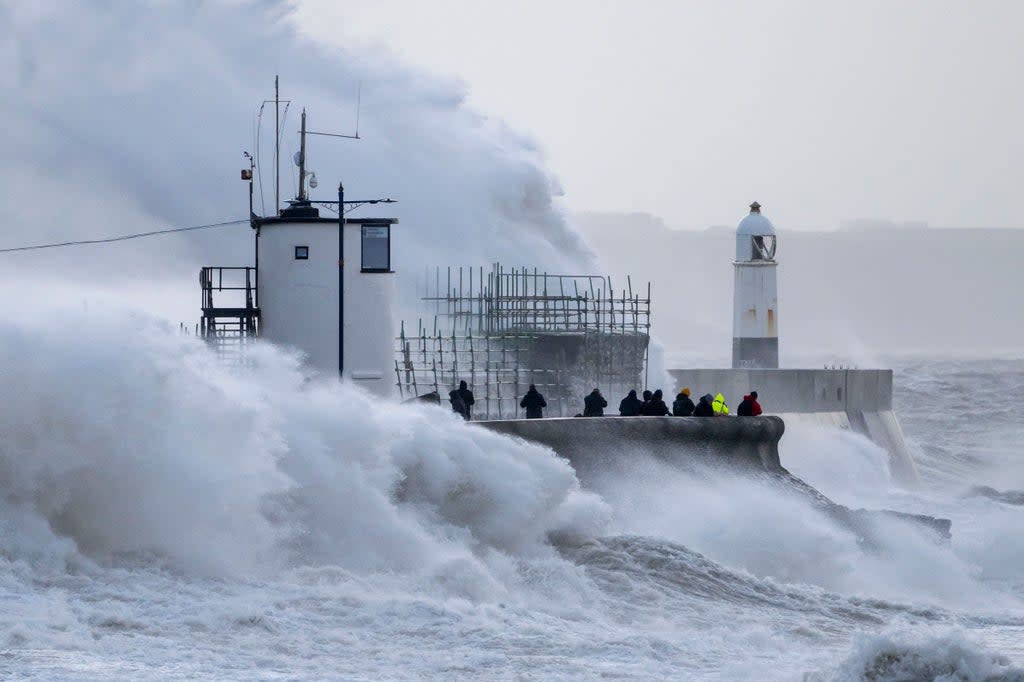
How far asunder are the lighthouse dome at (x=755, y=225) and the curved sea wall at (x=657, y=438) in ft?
35.8

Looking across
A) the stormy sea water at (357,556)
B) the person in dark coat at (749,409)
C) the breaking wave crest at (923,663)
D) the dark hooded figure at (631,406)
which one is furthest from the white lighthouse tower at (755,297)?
the breaking wave crest at (923,663)

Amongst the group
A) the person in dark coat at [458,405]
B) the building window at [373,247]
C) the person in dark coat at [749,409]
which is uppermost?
the building window at [373,247]

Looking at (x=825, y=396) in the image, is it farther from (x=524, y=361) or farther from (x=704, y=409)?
(x=704, y=409)

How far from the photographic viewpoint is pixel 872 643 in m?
12.4

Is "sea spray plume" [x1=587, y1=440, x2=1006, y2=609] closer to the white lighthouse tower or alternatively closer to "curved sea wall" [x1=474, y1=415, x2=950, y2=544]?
"curved sea wall" [x1=474, y1=415, x2=950, y2=544]

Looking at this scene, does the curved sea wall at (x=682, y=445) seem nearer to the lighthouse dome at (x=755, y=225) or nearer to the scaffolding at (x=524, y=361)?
the scaffolding at (x=524, y=361)

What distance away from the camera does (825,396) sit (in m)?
30.4

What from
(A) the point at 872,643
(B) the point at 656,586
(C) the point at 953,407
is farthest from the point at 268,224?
(C) the point at 953,407

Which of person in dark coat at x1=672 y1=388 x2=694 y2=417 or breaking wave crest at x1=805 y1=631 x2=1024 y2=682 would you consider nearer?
breaking wave crest at x1=805 y1=631 x2=1024 y2=682

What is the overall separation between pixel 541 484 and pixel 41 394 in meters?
4.69

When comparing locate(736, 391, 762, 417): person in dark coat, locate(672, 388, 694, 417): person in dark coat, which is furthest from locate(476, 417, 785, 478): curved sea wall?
locate(672, 388, 694, 417): person in dark coat

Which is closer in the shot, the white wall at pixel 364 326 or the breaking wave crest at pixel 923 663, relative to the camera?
the breaking wave crest at pixel 923 663

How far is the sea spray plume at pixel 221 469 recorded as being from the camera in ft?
44.7

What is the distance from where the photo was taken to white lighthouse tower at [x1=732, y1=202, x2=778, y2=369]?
102 ft
